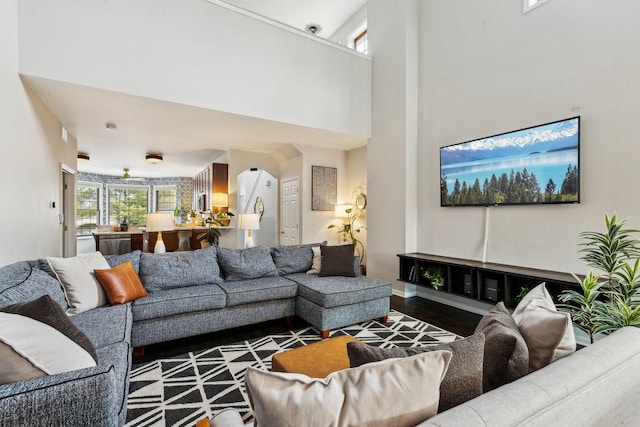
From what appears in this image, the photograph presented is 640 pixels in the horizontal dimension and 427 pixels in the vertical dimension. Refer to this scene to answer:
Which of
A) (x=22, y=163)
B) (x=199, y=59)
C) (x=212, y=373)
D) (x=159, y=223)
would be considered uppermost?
(x=199, y=59)

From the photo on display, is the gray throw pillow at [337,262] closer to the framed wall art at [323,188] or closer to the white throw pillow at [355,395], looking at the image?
the framed wall art at [323,188]

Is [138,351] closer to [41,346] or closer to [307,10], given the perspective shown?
[41,346]

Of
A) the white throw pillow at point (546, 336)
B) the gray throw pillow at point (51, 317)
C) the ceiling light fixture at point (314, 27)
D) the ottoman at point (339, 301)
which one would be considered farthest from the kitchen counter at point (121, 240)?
the white throw pillow at point (546, 336)

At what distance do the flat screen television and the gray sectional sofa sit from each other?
169cm

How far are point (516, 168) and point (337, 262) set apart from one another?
7.45 ft

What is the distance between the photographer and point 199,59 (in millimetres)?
3615

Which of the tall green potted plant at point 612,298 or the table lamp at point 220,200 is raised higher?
the table lamp at point 220,200

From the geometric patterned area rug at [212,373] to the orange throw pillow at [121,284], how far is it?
1.86ft

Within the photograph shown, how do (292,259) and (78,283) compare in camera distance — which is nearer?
(78,283)

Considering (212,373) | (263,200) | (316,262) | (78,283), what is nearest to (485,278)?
(316,262)

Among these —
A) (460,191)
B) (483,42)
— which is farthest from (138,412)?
(483,42)

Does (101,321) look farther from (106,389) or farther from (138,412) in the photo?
(106,389)

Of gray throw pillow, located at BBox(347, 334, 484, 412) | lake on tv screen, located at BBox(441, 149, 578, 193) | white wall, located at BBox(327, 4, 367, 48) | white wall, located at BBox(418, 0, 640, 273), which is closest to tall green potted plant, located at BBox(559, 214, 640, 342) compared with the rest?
white wall, located at BBox(418, 0, 640, 273)

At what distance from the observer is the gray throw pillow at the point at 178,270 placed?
9.48 feet
